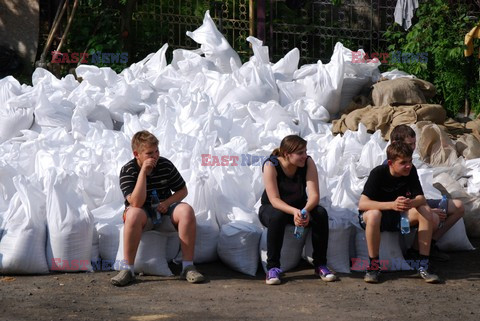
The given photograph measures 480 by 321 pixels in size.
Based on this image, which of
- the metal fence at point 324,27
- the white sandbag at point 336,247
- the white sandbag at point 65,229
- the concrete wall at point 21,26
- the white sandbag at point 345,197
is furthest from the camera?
the concrete wall at point 21,26

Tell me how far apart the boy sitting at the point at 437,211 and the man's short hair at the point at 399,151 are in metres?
0.19

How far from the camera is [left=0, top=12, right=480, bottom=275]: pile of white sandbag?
236 inches

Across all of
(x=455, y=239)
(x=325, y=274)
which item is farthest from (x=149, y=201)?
(x=455, y=239)

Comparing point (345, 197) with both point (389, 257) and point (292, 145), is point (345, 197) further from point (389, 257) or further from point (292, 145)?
point (292, 145)

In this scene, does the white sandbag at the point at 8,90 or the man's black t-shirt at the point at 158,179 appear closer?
the man's black t-shirt at the point at 158,179

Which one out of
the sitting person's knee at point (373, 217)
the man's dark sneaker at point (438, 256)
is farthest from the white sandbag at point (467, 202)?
the sitting person's knee at point (373, 217)

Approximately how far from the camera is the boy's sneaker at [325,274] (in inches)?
231

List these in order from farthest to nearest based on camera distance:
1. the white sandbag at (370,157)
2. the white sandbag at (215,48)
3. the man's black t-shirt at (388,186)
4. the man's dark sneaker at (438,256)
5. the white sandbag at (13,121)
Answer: the white sandbag at (215,48), the white sandbag at (13,121), the white sandbag at (370,157), the man's dark sneaker at (438,256), the man's black t-shirt at (388,186)

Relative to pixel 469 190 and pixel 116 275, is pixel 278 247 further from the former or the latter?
pixel 469 190

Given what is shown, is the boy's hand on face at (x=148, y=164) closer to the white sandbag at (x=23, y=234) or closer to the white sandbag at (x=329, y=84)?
the white sandbag at (x=23, y=234)

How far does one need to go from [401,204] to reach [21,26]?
7.34 m

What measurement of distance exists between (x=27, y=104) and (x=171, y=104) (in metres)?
1.32

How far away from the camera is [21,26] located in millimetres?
11742

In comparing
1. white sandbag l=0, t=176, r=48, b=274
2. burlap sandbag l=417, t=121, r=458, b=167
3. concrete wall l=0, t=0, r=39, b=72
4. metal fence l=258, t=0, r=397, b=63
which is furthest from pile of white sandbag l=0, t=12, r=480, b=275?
concrete wall l=0, t=0, r=39, b=72
